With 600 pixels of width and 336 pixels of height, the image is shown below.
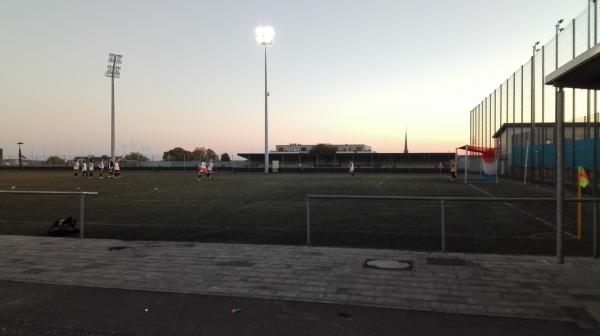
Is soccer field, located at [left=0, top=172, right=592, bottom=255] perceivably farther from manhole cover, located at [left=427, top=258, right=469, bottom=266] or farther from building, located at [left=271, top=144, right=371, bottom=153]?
building, located at [left=271, top=144, right=371, bottom=153]

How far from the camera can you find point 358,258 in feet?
25.6

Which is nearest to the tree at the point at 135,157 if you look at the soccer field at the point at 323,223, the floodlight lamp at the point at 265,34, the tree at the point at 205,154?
the tree at the point at 205,154

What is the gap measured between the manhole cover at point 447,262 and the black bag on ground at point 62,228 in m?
7.54

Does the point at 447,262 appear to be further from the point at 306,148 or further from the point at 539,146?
the point at 306,148

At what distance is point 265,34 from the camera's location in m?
59.3

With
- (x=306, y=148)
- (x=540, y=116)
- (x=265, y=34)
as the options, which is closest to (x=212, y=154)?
(x=306, y=148)

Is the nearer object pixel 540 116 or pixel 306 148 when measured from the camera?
pixel 540 116

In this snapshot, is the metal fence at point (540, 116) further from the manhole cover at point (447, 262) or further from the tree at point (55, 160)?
the tree at point (55, 160)

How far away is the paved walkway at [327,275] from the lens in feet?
18.2

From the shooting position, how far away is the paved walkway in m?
5.56

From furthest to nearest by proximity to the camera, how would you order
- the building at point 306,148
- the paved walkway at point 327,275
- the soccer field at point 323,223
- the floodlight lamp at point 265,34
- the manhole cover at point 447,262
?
the building at point 306,148 → the floodlight lamp at point 265,34 → the soccer field at point 323,223 → the manhole cover at point 447,262 → the paved walkway at point 327,275

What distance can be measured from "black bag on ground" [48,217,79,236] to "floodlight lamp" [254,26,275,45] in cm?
5114

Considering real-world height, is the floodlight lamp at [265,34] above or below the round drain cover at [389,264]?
above

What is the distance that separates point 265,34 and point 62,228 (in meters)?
51.7
